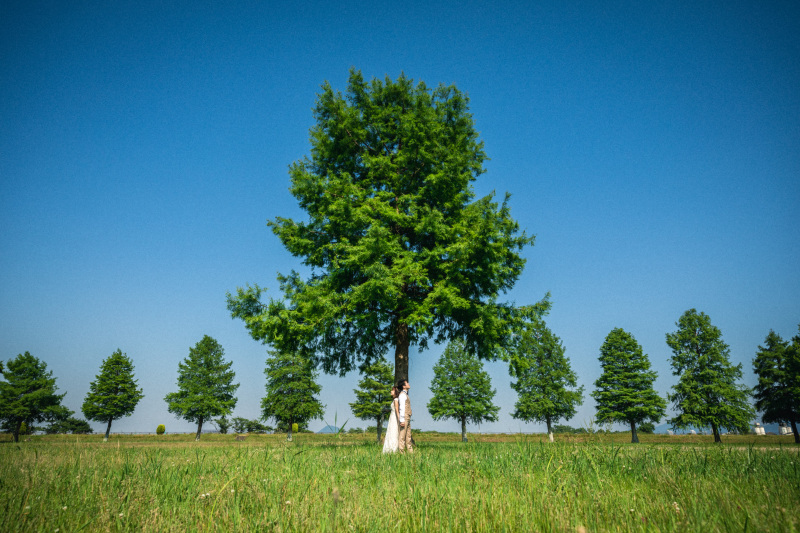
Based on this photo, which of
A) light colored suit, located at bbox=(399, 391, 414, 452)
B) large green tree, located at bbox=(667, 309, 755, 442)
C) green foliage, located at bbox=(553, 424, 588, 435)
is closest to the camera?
green foliage, located at bbox=(553, 424, 588, 435)

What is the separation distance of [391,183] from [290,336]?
6776mm

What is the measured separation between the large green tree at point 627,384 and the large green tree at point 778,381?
975cm

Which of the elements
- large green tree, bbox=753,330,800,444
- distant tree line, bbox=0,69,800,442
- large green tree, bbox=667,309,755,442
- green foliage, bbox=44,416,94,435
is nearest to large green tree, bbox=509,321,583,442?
large green tree, bbox=667,309,755,442

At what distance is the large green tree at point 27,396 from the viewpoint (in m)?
37.5

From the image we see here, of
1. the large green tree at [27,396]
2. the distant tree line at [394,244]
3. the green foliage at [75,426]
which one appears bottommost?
the green foliage at [75,426]

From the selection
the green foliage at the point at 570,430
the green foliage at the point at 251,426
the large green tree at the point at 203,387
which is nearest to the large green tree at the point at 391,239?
the green foliage at the point at 570,430

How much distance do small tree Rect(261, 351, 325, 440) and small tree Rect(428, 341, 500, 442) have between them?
14.7 meters

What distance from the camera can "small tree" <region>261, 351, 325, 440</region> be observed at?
42.4 meters

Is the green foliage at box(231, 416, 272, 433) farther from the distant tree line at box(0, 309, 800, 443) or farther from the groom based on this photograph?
the groom

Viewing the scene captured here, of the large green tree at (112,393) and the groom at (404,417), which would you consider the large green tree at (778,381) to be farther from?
the large green tree at (112,393)

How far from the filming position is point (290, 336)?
1230 cm

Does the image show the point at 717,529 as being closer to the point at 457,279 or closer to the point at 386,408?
the point at 457,279

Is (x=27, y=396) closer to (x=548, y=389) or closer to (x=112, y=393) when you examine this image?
(x=112, y=393)

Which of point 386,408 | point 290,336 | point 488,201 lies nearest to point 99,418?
point 386,408
